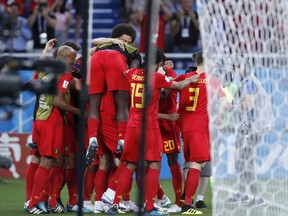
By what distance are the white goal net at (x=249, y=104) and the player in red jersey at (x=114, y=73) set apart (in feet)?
5.46

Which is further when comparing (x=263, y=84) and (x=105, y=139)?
(x=105, y=139)

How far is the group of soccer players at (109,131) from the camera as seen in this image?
10484 millimetres

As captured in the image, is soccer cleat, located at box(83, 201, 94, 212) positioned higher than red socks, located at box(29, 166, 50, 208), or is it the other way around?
red socks, located at box(29, 166, 50, 208)

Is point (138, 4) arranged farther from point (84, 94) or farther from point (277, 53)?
point (84, 94)

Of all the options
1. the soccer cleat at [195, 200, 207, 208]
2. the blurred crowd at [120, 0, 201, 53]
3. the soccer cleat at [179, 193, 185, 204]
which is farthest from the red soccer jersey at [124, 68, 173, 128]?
the blurred crowd at [120, 0, 201, 53]

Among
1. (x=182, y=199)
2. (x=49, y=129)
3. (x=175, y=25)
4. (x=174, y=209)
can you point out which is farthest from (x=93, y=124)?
(x=175, y=25)

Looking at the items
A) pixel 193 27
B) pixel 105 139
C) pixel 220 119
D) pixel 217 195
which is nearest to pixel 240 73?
pixel 220 119

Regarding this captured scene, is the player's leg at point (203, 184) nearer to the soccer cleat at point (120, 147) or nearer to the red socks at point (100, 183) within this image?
the red socks at point (100, 183)

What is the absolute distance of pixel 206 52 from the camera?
8.02 meters

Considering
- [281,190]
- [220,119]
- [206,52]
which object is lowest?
[281,190]

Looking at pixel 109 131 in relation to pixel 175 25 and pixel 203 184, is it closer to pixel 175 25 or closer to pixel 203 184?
pixel 203 184

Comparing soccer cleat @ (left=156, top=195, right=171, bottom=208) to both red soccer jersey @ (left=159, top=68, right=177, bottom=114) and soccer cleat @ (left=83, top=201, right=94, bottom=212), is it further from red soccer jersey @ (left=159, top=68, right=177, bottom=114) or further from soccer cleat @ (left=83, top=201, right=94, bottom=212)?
red soccer jersey @ (left=159, top=68, right=177, bottom=114)

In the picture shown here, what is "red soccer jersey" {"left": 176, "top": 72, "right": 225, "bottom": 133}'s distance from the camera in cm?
1080

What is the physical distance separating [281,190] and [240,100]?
3.30 ft
